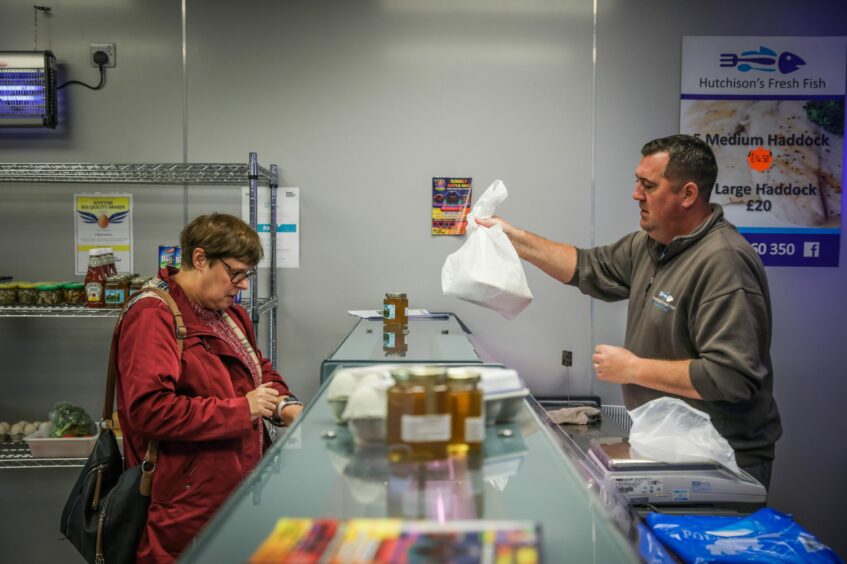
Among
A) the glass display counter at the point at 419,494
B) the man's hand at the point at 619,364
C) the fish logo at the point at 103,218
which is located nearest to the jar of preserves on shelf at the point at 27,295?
the fish logo at the point at 103,218

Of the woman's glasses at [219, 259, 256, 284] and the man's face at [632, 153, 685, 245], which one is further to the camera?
the man's face at [632, 153, 685, 245]

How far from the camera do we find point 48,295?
9.79 ft

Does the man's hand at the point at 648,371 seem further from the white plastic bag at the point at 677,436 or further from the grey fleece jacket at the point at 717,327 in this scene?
the white plastic bag at the point at 677,436

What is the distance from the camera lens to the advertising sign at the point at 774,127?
10.7ft

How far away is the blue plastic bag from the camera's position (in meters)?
1.57

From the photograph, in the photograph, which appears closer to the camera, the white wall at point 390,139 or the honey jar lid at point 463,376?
the honey jar lid at point 463,376

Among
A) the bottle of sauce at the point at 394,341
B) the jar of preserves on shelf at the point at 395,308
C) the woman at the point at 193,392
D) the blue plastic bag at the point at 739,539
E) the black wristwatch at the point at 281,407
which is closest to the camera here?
the blue plastic bag at the point at 739,539

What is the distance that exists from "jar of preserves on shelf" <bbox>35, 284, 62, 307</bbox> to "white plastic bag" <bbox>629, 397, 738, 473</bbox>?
2445 mm

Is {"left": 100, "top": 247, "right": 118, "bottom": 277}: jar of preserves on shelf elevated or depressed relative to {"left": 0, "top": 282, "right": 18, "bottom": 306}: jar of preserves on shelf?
elevated

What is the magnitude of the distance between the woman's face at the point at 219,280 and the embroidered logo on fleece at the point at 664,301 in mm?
1354

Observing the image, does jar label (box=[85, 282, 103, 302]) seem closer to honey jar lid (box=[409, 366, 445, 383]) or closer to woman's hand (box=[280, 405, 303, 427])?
woman's hand (box=[280, 405, 303, 427])

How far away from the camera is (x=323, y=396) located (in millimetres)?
1487

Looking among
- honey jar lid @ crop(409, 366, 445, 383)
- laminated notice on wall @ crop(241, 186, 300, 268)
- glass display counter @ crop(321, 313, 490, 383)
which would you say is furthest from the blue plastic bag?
laminated notice on wall @ crop(241, 186, 300, 268)

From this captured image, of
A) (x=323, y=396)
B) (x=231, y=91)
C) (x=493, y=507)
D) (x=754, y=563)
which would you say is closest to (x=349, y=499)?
(x=493, y=507)
